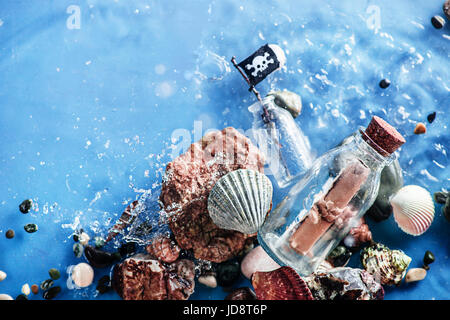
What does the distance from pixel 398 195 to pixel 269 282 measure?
35.8 inches

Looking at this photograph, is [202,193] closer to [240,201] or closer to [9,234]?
[240,201]

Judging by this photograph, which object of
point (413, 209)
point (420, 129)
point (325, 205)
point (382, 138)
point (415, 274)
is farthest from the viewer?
point (420, 129)

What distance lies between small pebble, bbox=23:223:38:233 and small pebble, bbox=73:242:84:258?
0.85 ft

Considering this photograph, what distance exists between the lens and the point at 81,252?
2.53 m

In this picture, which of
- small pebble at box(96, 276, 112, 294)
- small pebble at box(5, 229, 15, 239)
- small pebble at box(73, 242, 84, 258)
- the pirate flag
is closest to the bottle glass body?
the pirate flag

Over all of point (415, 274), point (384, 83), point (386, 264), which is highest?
point (384, 83)

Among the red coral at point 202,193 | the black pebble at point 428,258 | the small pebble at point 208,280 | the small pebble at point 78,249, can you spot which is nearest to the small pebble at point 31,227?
the small pebble at point 78,249

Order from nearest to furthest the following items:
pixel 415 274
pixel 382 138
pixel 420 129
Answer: pixel 382 138 → pixel 415 274 → pixel 420 129

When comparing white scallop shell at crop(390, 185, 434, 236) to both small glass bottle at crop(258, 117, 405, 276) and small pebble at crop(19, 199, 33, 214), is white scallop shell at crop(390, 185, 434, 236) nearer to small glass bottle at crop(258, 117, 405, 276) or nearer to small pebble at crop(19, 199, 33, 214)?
small glass bottle at crop(258, 117, 405, 276)

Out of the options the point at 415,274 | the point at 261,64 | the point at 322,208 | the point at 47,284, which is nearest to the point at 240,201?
the point at 322,208

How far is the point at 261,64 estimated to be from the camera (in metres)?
2.47

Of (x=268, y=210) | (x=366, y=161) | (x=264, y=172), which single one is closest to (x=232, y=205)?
(x=268, y=210)

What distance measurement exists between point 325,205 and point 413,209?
60 cm

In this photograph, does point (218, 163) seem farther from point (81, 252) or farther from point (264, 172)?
point (81, 252)
